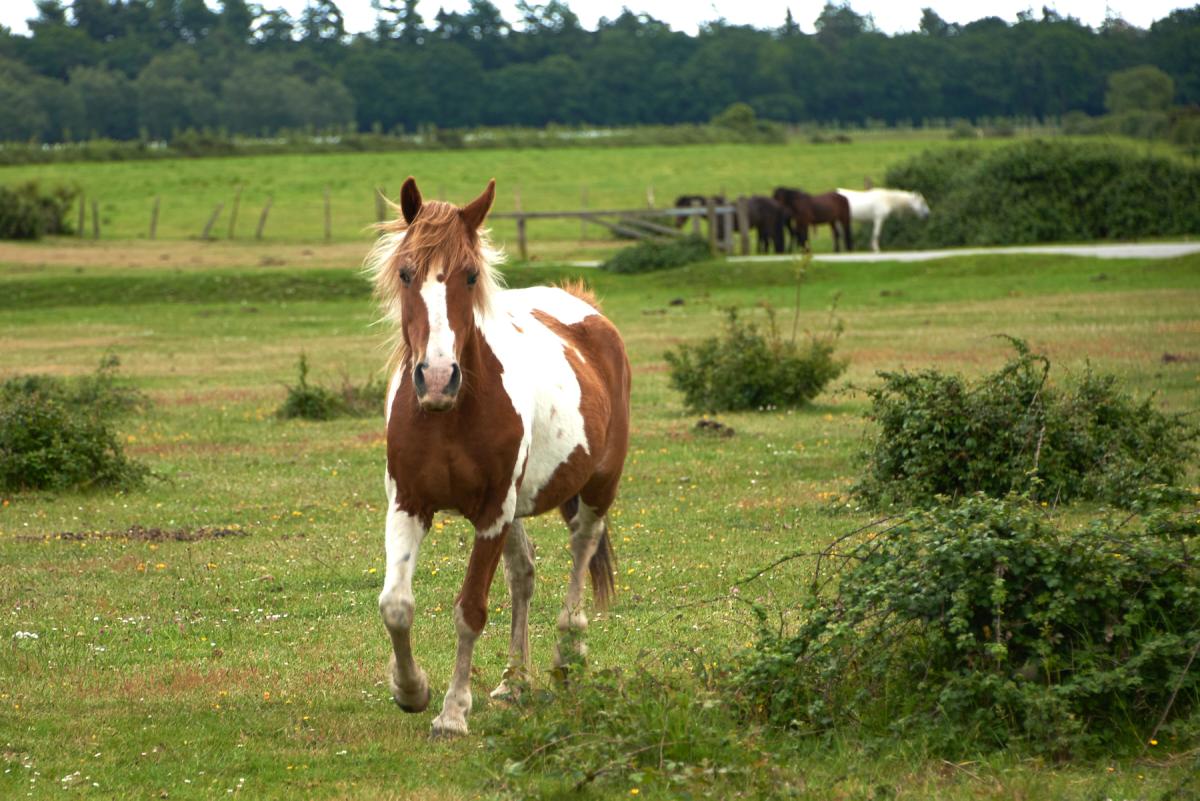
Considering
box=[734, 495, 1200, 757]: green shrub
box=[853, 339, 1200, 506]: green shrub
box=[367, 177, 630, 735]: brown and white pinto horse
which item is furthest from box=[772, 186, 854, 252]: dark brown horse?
box=[734, 495, 1200, 757]: green shrub

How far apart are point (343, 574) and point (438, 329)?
451 centimetres

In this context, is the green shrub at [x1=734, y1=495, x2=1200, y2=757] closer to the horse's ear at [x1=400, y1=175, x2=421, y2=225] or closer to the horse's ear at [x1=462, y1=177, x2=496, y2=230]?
the horse's ear at [x1=462, y1=177, x2=496, y2=230]

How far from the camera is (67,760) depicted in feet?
20.5

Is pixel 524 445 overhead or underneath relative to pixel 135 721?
overhead

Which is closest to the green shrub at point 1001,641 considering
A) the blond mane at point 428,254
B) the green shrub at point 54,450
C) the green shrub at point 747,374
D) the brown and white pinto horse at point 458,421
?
the brown and white pinto horse at point 458,421

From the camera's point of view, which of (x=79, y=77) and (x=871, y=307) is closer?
Result: (x=871, y=307)

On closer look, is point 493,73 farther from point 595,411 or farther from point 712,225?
point 595,411

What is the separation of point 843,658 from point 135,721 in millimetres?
3440

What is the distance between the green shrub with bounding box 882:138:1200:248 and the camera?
1687 inches

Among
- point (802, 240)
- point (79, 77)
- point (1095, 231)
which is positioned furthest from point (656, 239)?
point (79, 77)

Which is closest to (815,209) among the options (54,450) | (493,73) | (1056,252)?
(1056,252)

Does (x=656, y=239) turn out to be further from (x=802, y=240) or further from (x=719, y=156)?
(x=719, y=156)

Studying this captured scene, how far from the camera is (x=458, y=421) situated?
6.52m

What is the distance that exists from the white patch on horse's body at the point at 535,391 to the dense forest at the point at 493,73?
116m
